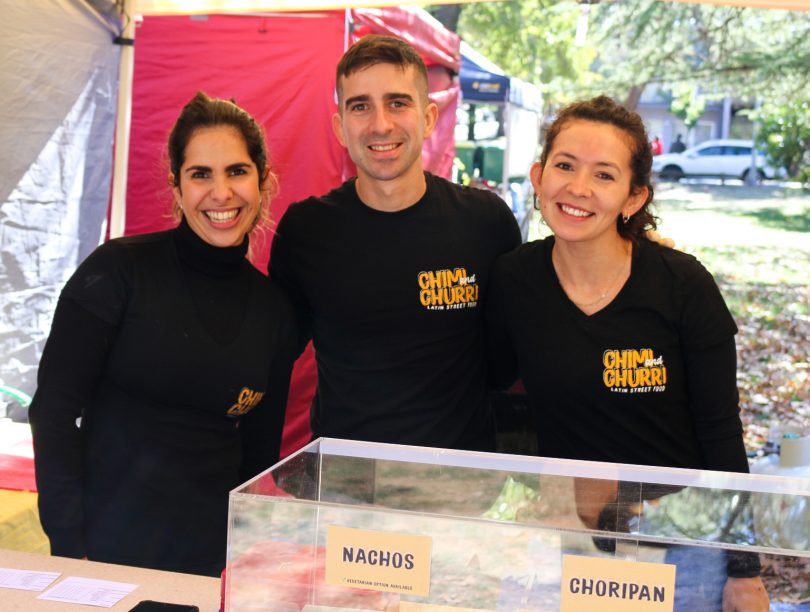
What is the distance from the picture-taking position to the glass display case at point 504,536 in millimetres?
1197

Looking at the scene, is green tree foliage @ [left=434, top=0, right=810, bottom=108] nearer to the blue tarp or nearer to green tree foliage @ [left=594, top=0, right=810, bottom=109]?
green tree foliage @ [left=594, top=0, right=810, bottom=109]

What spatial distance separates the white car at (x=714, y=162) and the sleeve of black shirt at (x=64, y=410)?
23497 millimetres

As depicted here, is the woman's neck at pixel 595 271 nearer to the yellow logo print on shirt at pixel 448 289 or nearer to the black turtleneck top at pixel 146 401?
the yellow logo print on shirt at pixel 448 289

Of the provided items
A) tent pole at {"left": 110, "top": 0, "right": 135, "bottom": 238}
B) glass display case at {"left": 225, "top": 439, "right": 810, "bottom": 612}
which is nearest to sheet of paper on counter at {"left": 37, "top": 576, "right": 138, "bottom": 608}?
glass display case at {"left": 225, "top": 439, "right": 810, "bottom": 612}

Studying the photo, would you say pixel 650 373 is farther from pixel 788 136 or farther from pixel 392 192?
pixel 788 136

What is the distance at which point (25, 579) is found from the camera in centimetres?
175

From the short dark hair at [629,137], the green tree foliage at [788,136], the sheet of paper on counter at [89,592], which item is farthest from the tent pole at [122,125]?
the green tree foliage at [788,136]

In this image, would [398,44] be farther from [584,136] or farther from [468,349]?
[468,349]

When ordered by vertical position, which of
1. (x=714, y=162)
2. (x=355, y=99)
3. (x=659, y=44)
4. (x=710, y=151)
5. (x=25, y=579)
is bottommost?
(x=25, y=579)

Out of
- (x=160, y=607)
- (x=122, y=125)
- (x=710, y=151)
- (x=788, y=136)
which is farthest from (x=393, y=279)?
(x=710, y=151)

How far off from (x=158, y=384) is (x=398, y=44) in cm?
110

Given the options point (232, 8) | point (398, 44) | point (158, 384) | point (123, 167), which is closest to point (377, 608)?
point (158, 384)

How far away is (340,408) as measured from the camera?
7.92 ft

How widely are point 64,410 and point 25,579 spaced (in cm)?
40
